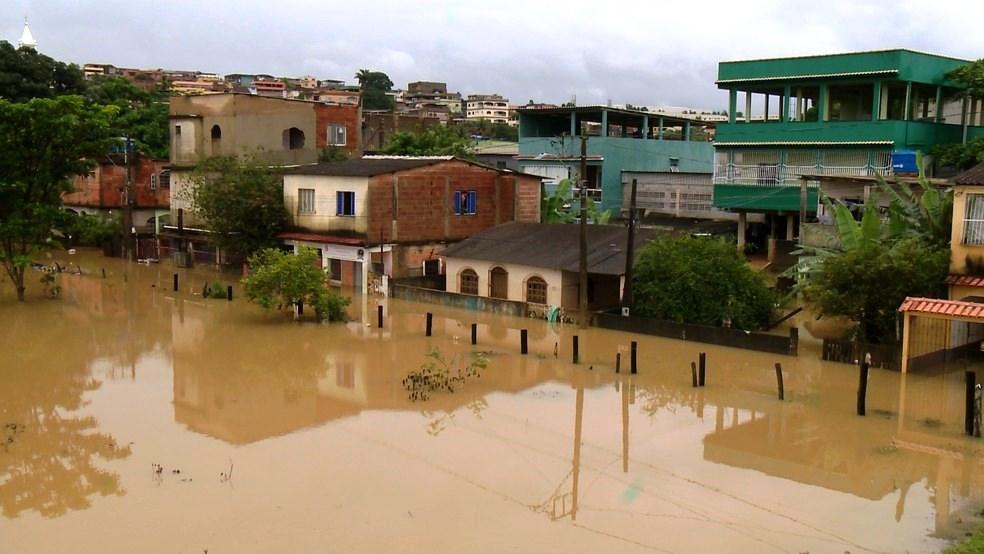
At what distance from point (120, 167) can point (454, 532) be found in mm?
42154

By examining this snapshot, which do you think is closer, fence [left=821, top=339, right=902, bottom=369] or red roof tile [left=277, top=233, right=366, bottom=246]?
fence [left=821, top=339, right=902, bottom=369]

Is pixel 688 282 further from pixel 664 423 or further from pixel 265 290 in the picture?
pixel 265 290

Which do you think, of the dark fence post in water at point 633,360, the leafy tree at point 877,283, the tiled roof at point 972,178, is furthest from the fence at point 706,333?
the tiled roof at point 972,178

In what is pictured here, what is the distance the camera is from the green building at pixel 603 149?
45531mm

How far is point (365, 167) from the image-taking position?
3653 centimetres

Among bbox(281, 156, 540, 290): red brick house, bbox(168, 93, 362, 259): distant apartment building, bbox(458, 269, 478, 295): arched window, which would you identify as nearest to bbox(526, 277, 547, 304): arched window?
bbox(458, 269, 478, 295): arched window

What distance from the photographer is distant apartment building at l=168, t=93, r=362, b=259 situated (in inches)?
1652

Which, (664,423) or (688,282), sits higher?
(688,282)

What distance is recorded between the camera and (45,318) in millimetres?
29281

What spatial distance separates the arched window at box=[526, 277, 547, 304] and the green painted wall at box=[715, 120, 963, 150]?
1226 cm

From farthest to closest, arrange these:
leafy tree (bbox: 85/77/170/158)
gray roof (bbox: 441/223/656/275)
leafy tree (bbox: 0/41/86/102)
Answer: leafy tree (bbox: 85/77/170/158)
leafy tree (bbox: 0/41/86/102)
gray roof (bbox: 441/223/656/275)

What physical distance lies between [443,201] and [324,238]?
4.62 m

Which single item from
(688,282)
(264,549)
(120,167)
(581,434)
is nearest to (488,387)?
(581,434)

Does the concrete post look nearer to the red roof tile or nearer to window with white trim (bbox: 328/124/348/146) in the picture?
the red roof tile
